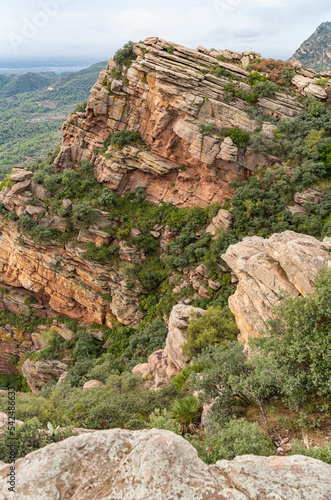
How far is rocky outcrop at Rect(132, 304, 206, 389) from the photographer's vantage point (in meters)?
20.5

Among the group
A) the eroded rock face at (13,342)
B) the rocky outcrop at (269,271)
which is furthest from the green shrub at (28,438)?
the eroded rock face at (13,342)

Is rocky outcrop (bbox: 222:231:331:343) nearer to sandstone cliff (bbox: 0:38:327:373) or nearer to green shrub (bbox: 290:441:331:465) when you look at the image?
green shrub (bbox: 290:441:331:465)

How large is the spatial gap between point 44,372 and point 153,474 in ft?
113

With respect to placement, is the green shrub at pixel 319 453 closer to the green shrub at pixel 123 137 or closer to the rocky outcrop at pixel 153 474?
the rocky outcrop at pixel 153 474

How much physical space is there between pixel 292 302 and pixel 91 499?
875 centimetres

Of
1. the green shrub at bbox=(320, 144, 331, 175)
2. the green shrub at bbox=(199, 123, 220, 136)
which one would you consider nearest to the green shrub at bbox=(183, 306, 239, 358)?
the green shrub at bbox=(320, 144, 331, 175)

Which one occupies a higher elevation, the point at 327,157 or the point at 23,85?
the point at 23,85

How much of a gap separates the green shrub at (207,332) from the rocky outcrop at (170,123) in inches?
769

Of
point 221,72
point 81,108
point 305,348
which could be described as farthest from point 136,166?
point 305,348

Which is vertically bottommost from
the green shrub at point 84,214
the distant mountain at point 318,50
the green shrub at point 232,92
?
the green shrub at point 84,214

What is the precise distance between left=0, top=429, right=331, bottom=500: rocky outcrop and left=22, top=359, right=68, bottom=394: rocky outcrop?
103 ft

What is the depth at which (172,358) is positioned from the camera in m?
21.4

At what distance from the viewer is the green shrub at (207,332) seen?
18406mm

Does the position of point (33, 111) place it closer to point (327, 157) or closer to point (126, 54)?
point (126, 54)
